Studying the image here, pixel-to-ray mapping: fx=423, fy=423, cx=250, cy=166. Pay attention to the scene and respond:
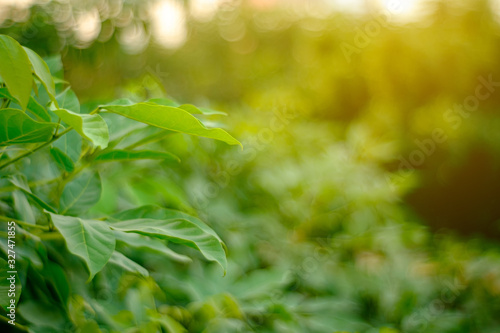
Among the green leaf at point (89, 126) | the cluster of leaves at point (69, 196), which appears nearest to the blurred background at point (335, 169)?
the cluster of leaves at point (69, 196)

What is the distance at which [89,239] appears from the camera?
454 millimetres

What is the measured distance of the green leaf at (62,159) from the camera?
51 cm

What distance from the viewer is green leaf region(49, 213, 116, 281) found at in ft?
1.43

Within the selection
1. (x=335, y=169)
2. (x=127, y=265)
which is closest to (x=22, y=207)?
(x=127, y=265)

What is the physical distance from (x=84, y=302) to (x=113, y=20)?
70.4 inches

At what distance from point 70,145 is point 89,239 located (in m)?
0.16

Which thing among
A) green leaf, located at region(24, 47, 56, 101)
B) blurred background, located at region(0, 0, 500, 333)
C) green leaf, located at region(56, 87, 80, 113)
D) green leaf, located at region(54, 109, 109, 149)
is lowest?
green leaf, located at region(54, 109, 109, 149)

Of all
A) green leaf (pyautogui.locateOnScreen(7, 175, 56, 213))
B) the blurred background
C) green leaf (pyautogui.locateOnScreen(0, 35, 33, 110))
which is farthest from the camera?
the blurred background

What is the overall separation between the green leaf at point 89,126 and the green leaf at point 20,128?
1.5 inches

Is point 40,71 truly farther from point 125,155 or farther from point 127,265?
point 127,265

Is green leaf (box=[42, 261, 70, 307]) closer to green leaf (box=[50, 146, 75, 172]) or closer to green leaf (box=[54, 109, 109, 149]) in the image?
green leaf (box=[50, 146, 75, 172])

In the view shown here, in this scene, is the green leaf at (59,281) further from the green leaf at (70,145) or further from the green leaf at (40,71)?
the green leaf at (40,71)

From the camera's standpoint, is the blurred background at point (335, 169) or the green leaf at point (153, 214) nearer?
the green leaf at point (153, 214)

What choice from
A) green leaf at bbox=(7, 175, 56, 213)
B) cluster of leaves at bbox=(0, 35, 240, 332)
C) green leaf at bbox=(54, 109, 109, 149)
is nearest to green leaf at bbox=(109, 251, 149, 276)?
cluster of leaves at bbox=(0, 35, 240, 332)
